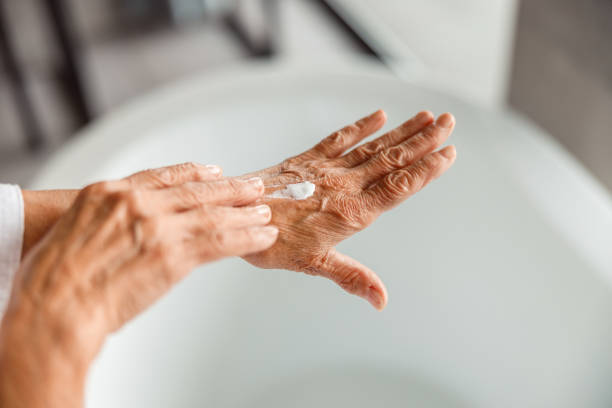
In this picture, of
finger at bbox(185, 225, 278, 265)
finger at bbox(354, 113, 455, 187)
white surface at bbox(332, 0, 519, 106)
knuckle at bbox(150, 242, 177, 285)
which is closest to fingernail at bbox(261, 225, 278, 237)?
finger at bbox(185, 225, 278, 265)

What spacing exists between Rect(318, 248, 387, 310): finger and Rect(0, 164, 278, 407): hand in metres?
0.18

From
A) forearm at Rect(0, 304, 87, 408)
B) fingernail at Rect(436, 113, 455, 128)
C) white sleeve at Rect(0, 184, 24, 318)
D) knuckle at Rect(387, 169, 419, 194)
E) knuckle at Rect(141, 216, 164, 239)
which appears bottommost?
forearm at Rect(0, 304, 87, 408)

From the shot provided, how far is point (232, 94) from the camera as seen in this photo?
143 cm

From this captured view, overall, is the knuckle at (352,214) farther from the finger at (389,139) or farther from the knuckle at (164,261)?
the knuckle at (164,261)

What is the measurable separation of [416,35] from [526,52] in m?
0.69

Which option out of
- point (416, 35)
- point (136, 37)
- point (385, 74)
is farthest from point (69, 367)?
point (136, 37)

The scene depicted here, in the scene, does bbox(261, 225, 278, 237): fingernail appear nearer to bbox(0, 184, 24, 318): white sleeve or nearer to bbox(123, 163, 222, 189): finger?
bbox(123, 163, 222, 189): finger

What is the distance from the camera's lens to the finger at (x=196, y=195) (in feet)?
2.14

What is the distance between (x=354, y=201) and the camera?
0.85 m

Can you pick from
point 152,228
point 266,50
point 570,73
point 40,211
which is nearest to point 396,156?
point 152,228

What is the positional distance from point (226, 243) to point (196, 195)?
0.07 metres

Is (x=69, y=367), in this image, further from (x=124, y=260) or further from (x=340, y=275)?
(x=340, y=275)

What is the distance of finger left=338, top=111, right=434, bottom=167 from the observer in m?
0.87

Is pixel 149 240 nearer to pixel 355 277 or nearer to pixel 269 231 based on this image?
pixel 269 231
